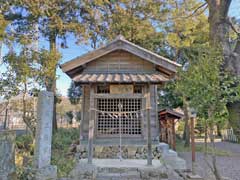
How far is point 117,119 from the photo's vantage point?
8750mm

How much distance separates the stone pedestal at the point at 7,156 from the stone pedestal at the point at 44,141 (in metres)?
1.39

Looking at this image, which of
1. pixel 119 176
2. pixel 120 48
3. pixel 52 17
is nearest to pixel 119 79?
pixel 120 48

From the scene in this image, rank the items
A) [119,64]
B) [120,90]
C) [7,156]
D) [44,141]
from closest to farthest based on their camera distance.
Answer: [7,156]
[44,141]
[120,90]
[119,64]

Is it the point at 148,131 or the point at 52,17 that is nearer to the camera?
the point at 148,131

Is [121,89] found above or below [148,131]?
above

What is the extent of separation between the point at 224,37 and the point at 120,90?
519cm

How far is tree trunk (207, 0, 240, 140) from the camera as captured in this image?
353 cm

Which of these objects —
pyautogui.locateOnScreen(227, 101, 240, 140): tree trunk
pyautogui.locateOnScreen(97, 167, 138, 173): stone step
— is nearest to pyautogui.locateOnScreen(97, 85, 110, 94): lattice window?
pyautogui.locateOnScreen(97, 167, 138, 173): stone step

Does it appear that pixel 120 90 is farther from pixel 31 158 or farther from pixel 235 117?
pixel 235 117

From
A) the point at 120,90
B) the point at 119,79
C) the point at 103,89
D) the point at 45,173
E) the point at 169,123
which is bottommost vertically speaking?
A: the point at 45,173

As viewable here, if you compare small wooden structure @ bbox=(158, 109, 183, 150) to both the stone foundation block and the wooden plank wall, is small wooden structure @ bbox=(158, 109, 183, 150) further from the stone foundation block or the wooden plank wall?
the stone foundation block

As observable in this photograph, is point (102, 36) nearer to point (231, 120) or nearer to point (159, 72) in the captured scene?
point (159, 72)

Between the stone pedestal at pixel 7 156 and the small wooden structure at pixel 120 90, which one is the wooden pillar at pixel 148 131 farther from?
the stone pedestal at pixel 7 156

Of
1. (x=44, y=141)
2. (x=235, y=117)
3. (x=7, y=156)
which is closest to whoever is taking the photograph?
(x=7, y=156)
